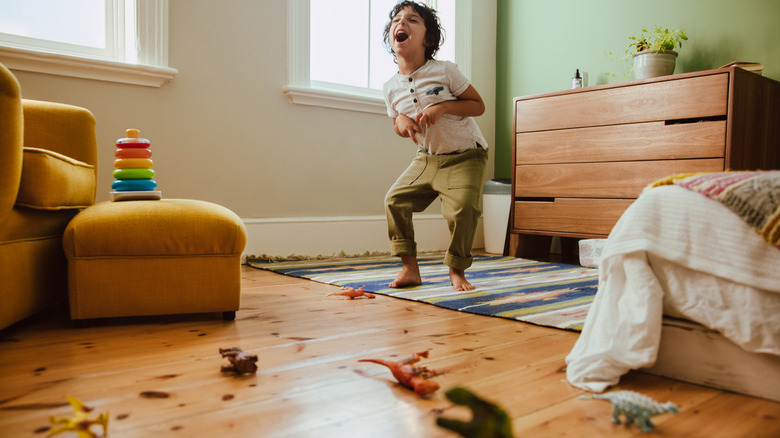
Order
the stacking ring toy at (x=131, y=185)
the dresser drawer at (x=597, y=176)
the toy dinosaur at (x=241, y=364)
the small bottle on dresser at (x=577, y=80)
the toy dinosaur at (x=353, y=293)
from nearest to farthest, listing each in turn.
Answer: the toy dinosaur at (x=241, y=364)
the stacking ring toy at (x=131, y=185)
the toy dinosaur at (x=353, y=293)
the dresser drawer at (x=597, y=176)
the small bottle on dresser at (x=577, y=80)

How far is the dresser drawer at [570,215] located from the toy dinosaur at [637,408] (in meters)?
1.79

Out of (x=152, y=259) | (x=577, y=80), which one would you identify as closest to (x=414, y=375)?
(x=152, y=259)

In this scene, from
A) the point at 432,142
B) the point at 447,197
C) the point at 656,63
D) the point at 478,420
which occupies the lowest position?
the point at 478,420

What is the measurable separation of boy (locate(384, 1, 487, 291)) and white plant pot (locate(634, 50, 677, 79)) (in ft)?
3.41

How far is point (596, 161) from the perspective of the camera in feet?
8.76

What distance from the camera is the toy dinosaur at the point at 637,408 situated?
0.82 m

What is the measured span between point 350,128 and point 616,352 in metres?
2.37

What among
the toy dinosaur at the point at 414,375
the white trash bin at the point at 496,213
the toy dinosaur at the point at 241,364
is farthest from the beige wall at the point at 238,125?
the toy dinosaur at the point at 414,375

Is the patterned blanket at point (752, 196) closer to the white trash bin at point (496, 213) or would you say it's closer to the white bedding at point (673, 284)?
the white bedding at point (673, 284)

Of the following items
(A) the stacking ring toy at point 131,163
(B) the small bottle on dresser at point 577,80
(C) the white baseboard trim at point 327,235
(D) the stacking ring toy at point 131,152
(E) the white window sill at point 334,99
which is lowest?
(C) the white baseboard trim at point 327,235

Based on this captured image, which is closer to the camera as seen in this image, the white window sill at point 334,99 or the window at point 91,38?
Answer: the window at point 91,38

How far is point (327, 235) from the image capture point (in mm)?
3051

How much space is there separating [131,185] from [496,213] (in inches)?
82.1

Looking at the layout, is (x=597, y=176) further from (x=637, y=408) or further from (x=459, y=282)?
(x=637, y=408)
